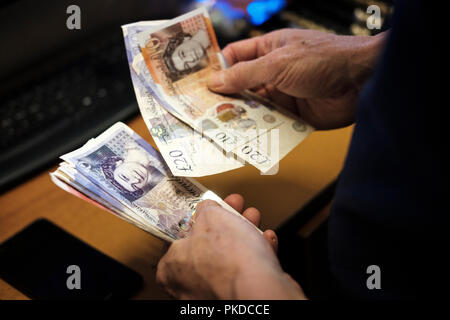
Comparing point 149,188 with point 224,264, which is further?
point 149,188

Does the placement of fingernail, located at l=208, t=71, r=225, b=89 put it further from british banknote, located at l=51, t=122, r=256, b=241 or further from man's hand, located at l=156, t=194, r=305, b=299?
man's hand, located at l=156, t=194, r=305, b=299

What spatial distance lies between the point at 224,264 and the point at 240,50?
25.3 inches

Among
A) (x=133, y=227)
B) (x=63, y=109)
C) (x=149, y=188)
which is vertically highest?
(x=63, y=109)

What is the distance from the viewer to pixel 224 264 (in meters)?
0.62

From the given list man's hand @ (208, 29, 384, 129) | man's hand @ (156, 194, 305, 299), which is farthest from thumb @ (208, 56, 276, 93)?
man's hand @ (156, 194, 305, 299)

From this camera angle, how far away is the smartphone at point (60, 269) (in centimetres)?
76

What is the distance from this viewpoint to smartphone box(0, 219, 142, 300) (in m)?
0.76

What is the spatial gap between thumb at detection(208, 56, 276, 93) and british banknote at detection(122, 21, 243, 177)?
0.46ft

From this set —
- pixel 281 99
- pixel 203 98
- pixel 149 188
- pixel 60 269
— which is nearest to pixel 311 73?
pixel 281 99

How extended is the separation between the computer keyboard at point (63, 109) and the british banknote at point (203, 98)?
0.19 m

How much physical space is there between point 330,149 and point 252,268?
23.5 inches

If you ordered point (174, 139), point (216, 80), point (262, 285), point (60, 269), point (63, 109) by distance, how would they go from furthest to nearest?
point (63, 109) → point (216, 80) → point (174, 139) → point (60, 269) → point (262, 285)

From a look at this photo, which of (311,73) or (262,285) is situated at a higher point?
(311,73)

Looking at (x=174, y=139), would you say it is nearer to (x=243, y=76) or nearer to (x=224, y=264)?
(x=243, y=76)
